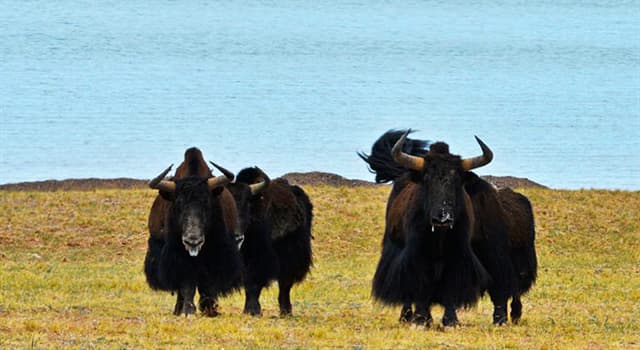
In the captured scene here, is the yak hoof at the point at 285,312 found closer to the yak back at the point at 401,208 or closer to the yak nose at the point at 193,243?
the yak back at the point at 401,208

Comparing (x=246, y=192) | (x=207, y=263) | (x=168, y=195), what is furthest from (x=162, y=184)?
(x=246, y=192)

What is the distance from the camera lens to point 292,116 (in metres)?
73.6

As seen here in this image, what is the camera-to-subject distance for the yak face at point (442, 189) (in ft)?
45.5

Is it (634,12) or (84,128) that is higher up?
(634,12)

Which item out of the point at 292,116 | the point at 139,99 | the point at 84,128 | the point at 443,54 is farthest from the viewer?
the point at 443,54

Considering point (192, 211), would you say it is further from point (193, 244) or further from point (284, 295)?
point (284, 295)

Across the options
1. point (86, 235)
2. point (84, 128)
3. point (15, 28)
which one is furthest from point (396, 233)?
point (15, 28)

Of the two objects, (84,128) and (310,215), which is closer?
(310,215)

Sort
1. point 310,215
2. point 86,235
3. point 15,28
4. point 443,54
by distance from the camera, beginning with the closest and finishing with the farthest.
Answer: point 310,215, point 86,235, point 443,54, point 15,28

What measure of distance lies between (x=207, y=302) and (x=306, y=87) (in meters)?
77.3

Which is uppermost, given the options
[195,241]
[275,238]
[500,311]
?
[195,241]

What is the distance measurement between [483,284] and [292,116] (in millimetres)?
59067

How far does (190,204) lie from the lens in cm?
1520

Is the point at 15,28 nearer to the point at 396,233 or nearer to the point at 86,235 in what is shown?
the point at 86,235
